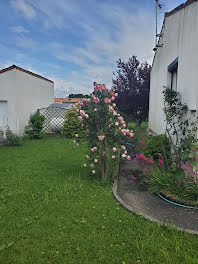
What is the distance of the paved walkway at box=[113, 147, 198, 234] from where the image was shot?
280cm

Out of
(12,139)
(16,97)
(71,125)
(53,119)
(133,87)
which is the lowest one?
(12,139)

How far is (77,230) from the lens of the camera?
103 inches

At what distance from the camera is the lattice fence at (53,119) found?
12.9 meters

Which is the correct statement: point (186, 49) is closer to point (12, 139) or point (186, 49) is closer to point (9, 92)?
point (12, 139)

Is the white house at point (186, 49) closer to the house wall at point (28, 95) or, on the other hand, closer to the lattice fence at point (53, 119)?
the house wall at point (28, 95)

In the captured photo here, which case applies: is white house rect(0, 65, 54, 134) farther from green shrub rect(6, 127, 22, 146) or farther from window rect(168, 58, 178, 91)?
window rect(168, 58, 178, 91)

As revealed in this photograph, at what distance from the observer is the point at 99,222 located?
280 centimetres

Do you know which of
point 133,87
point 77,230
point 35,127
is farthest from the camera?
point 133,87

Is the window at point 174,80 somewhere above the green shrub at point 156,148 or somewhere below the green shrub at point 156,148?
above

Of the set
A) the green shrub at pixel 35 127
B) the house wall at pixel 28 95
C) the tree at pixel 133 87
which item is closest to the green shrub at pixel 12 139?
the house wall at pixel 28 95

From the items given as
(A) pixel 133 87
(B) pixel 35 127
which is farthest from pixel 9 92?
(A) pixel 133 87

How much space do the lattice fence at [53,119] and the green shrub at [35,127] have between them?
61.4 inches

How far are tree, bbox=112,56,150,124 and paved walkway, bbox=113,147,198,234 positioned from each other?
9762 millimetres

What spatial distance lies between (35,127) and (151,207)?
Result: 9.25 metres
